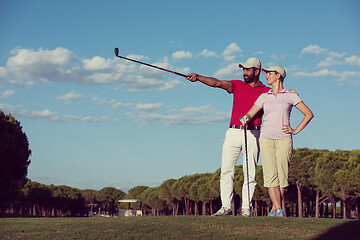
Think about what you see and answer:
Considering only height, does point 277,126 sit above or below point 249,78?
below

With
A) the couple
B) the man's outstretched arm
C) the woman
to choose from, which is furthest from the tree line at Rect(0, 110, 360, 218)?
the woman

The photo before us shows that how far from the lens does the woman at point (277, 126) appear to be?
1060cm

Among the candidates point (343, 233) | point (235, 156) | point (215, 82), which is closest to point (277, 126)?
point (235, 156)

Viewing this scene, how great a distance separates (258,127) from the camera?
1121 centimetres

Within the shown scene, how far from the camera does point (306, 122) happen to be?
34.4 feet

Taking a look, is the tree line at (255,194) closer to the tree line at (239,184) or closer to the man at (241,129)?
the tree line at (239,184)

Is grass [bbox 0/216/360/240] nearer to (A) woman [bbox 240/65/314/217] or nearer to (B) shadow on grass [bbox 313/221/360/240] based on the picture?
(B) shadow on grass [bbox 313/221/360/240]

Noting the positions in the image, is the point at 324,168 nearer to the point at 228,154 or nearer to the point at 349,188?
the point at 349,188

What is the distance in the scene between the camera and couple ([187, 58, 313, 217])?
419 inches

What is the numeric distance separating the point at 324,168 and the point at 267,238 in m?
45.8

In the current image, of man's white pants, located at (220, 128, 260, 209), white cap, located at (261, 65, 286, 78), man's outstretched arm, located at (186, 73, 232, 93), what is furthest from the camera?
man's outstretched arm, located at (186, 73, 232, 93)

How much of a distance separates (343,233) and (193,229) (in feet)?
10.6

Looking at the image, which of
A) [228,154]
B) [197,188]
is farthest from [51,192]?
[228,154]

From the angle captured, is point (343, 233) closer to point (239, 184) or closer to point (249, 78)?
point (249, 78)
